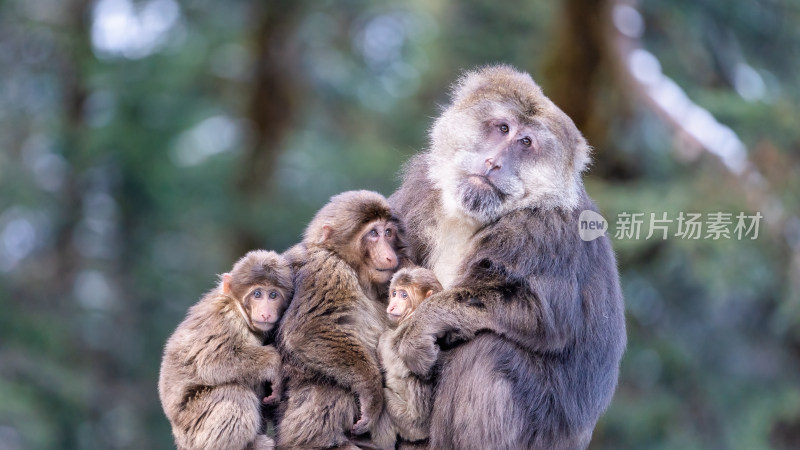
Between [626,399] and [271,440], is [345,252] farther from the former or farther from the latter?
[626,399]

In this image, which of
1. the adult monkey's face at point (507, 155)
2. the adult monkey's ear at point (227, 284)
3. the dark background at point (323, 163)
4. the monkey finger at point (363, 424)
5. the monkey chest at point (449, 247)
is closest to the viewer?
the monkey finger at point (363, 424)

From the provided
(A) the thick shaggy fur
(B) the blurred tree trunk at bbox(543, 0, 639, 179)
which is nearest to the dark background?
(B) the blurred tree trunk at bbox(543, 0, 639, 179)

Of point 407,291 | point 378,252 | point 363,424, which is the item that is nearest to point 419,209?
point 378,252

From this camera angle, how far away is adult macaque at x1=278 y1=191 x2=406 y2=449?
4672 millimetres

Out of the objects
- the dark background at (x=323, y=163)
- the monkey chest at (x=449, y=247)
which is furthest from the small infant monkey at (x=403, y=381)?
the dark background at (x=323, y=163)

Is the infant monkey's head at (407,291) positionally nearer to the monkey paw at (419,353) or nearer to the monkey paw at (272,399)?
the monkey paw at (419,353)

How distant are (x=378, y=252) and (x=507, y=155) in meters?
0.84

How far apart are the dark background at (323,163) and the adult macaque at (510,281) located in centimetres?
521

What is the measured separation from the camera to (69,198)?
15266 mm

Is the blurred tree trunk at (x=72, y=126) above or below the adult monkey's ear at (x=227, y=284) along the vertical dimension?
above

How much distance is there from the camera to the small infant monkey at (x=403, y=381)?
15.8 ft

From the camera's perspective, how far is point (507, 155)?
201 inches

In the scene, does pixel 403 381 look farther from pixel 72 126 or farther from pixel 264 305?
pixel 72 126

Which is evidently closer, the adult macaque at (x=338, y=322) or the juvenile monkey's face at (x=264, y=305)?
the adult macaque at (x=338, y=322)
